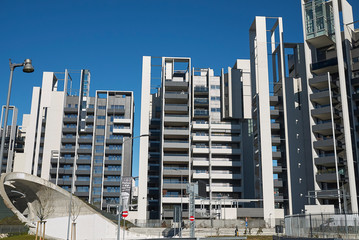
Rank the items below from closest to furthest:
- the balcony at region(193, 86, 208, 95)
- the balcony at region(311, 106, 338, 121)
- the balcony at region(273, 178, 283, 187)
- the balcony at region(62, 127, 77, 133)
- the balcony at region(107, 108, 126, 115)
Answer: the balcony at region(311, 106, 338, 121) < the balcony at region(273, 178, 283, 187) < the balcony at region(193, 86, 208, 95) < the balcony at region(62, 127, 77, 133) < the balcony at region(107, 108, 126, 115)

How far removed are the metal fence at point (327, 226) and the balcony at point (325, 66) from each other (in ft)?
154

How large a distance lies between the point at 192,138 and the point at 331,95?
108 ft

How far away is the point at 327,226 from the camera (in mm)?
22484

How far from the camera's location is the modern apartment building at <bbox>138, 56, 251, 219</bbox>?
80250 mm

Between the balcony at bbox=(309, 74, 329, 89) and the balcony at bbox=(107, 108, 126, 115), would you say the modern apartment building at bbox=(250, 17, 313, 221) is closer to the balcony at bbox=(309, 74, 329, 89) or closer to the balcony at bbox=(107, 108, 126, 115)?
the balcony at bbox=(309, 74, 329, 89)

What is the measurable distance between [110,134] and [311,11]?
5821 centimetres

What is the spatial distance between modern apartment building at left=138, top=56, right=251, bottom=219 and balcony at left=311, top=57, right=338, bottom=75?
23747 millimetres

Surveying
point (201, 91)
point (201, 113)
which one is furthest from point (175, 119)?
point (201, 91)

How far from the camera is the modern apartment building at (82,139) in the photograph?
318 feet

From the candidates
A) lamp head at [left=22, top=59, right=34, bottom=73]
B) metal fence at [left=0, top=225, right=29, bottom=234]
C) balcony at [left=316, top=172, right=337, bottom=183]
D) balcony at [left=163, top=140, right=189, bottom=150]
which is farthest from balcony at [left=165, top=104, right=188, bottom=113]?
lamp head at [left=22, top=59, right=34, bottom=73]

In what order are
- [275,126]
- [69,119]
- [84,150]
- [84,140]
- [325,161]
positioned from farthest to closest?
[69,119], [84,140], [84,150], [275,126], [325,161]

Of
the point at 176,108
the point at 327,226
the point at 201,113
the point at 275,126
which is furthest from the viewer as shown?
the point at 201,113

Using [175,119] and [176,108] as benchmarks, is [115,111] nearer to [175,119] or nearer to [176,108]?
[176,108]

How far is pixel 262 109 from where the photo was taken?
73.2 meters
